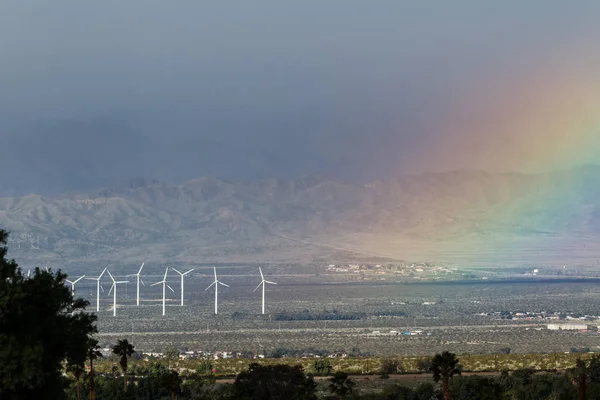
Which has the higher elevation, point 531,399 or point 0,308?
point 0,308

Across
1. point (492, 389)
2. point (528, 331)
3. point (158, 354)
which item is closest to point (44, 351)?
point (492, 389)

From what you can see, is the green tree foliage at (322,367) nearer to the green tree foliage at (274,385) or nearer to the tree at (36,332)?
the green tree foliage at (274,385)

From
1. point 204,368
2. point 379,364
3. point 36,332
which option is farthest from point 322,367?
point 36,332

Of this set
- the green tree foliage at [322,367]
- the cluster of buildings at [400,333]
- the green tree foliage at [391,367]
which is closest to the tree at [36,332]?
the green tree foliage at [322,367]

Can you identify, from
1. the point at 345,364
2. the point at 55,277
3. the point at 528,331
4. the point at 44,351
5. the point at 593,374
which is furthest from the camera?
the point at 528,331

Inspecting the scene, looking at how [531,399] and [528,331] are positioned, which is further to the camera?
[528,331]

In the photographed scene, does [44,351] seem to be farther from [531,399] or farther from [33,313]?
[531,399]

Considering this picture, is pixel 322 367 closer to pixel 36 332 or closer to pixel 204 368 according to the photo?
pixel 204 368
